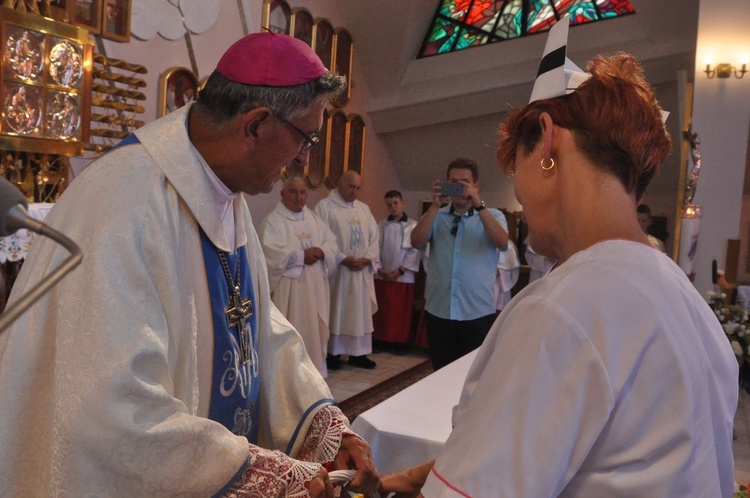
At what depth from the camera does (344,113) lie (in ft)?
34.7

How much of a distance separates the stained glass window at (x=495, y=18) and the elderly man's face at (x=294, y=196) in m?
5.29

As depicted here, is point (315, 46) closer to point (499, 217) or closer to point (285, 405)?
point (499, 217)

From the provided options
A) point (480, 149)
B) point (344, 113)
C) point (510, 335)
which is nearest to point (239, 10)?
point (344, 113)

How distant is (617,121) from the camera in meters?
1.19

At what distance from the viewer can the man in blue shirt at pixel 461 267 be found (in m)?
4.54

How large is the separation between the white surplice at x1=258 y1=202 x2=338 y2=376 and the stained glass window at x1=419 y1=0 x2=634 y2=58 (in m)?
5.47

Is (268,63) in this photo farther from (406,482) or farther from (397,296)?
(397,296)

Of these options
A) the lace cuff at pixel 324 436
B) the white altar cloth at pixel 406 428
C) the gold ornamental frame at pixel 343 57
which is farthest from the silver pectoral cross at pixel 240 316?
the gold ornamental frame at pixel 343 57

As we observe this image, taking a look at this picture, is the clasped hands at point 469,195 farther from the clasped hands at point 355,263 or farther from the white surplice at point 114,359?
the clasped hands at point 355,263

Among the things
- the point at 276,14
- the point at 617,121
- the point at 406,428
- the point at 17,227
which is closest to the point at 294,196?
the point at 276,14

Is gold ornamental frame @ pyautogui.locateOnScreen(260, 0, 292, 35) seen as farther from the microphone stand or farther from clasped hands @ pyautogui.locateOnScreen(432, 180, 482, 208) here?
the microphone stand

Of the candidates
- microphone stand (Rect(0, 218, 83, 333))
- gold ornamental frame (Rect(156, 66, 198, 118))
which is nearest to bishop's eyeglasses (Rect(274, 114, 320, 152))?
microphone stand (Rect(0, 218, 83, 333))

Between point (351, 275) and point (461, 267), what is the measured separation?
3.55 m

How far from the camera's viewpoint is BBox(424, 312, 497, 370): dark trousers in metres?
4.57
